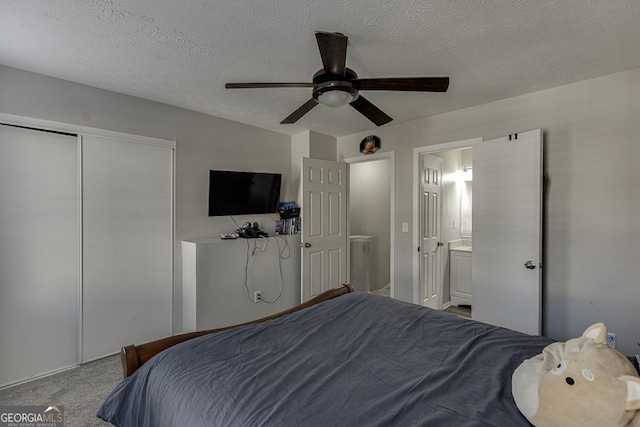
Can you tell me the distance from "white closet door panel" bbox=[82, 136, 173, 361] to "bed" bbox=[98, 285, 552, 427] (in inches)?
67.0

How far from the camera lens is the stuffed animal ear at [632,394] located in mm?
816

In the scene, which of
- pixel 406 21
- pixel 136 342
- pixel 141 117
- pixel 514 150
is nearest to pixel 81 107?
pixel 141 117

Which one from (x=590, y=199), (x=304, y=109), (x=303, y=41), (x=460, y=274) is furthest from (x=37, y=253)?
(x=460, y=274)

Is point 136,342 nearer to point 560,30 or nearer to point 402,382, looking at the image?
point 402,382

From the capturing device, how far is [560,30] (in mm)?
1858

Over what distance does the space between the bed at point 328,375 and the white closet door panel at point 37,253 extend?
170 cm

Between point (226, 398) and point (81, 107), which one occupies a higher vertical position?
point (81, 107)

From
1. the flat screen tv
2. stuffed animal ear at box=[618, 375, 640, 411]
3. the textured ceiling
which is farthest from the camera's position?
the flat screen tv

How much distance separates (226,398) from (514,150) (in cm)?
296

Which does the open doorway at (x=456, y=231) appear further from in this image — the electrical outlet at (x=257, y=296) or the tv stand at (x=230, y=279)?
the electrical outlet at (x=257, y=296)

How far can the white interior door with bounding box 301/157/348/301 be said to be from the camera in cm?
385

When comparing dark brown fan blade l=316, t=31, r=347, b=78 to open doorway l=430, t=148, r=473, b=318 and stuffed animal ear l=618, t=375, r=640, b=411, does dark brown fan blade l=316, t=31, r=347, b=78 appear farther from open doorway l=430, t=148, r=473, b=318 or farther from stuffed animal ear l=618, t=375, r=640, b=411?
open doorway l=430, t=148, r=473, b=318

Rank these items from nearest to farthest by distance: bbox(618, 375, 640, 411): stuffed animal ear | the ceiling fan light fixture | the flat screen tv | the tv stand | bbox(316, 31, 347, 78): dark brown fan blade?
bbox(618, 375, 640, 411): stuffed animal ear → bbox(316, 31, 347, 78): dark brown fan blade → the ceiling fan light fixture → the tv stand → the flat screen tv

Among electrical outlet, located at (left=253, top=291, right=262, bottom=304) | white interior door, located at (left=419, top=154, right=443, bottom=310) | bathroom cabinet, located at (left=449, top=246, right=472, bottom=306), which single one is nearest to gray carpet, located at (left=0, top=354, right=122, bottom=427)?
electrical outlet, located at (left=253, top=291, right=262, bottom=304)
